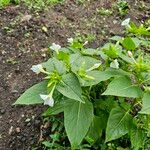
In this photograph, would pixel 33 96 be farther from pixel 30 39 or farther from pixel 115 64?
pixel 30 39

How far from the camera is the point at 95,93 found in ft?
10.3

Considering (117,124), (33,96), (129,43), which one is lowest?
(117,124)

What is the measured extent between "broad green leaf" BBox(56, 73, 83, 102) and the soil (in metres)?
0.94

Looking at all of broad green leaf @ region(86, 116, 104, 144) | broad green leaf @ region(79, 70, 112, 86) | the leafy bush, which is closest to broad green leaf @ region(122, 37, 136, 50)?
the leafy bush

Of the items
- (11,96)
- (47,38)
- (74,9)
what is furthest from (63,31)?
(11,96)

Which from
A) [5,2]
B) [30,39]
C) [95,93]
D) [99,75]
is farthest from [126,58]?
[5,2]

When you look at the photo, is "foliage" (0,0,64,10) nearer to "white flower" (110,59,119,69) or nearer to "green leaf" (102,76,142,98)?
"white flower" (110,59,119,69)

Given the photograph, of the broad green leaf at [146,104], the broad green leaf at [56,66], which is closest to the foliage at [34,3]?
the broad green leaf at [56,66]

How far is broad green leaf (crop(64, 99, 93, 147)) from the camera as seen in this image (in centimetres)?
274

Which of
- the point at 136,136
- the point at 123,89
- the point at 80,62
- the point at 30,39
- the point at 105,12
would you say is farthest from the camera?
the point at 105,12

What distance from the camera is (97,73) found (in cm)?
282

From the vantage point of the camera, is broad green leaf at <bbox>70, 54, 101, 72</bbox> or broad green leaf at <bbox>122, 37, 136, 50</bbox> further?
broad green leaf at <bbox>122, 37, 136, 50</bbox>

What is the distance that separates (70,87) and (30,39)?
2.13 m

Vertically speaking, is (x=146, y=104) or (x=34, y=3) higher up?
(x=146, y=104)
